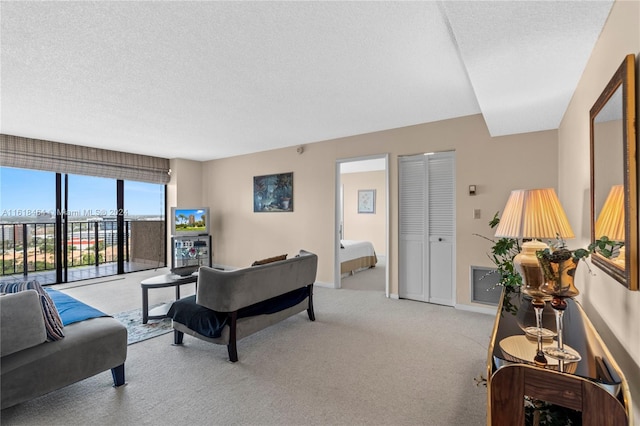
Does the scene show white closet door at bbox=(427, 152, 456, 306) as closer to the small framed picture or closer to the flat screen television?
the small framed picture

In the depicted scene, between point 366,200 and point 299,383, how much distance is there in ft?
21.8

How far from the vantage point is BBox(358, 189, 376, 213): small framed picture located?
27.3 ft

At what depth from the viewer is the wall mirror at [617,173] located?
3.50ft

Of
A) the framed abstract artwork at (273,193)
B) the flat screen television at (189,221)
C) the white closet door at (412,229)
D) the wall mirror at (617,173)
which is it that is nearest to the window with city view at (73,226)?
the flat screen television at (189,221)

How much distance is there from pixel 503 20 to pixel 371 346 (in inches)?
103

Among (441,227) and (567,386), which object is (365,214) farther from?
(567,386)

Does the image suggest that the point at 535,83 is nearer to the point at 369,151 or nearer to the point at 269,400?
the point at 369,151

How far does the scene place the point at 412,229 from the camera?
4270 millimetres

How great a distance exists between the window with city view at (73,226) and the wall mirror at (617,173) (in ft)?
23.1

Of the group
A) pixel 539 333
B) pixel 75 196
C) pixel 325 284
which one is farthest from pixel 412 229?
pixel 75 196

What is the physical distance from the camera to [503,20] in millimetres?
1477

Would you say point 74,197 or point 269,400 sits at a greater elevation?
point 74,197

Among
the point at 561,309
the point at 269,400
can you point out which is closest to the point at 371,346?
the point at 269,400

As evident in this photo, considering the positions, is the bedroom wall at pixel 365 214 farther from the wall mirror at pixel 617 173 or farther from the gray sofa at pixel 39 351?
the gray sofa at pixel 39 351
